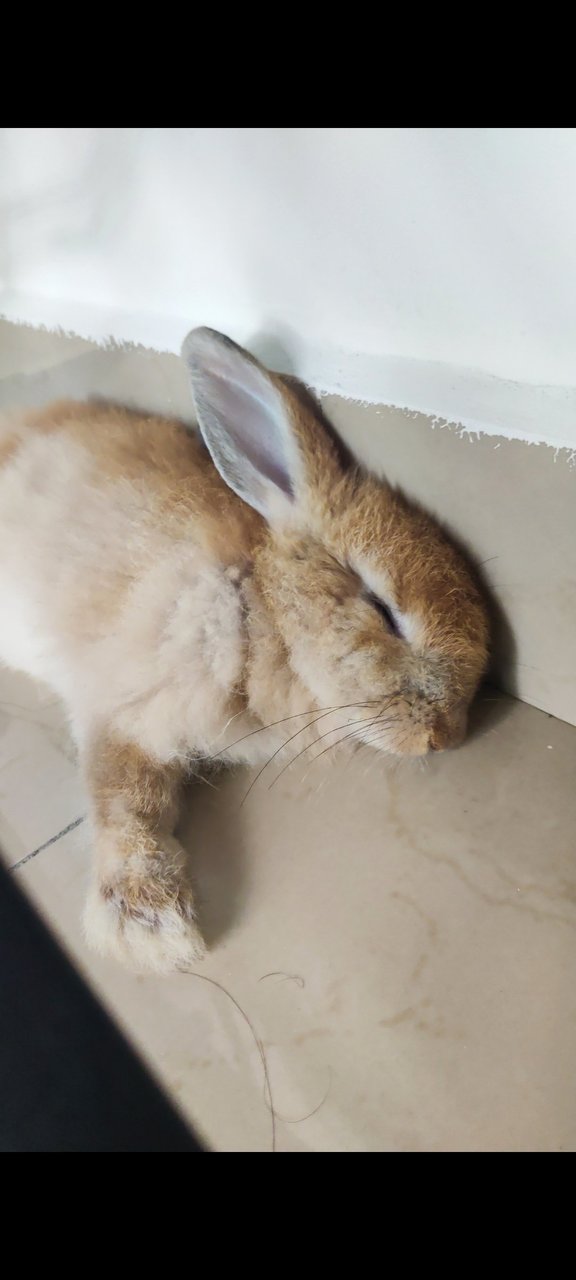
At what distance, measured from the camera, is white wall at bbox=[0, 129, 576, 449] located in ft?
2.42

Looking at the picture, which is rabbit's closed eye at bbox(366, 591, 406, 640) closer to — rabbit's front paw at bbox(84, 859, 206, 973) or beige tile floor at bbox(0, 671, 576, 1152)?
beige tile floor at bbox(0, 671, 576, 1152)

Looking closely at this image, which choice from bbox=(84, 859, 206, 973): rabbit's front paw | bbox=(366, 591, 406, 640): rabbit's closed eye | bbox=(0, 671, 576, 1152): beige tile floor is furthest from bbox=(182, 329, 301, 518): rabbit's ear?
bbox=(84, 859, 206, 973): rabbit's front paw

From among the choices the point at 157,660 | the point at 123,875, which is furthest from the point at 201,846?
the point at 157,660

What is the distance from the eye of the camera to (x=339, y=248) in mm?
899

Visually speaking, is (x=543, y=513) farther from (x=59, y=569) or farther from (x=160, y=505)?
(x=59, y=569)

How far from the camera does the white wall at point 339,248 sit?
74cm

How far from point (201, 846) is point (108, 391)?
79cm

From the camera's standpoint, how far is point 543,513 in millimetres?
909

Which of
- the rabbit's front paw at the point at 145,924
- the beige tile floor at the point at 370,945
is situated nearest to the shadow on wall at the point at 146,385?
the beige tile floor at the point at 370,945

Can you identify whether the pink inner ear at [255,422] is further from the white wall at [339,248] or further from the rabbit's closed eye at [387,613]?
the rabbit's closed eye at [387,613]

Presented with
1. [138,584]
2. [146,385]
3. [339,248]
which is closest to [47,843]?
[138,584]
